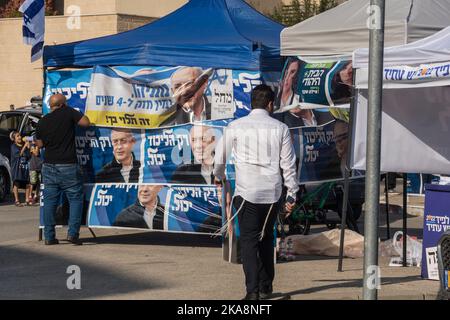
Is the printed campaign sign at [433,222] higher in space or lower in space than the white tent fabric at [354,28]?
lower

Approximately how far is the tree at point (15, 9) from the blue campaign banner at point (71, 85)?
22.3 meters

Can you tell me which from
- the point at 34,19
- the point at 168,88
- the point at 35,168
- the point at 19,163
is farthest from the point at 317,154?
the point at 19,163

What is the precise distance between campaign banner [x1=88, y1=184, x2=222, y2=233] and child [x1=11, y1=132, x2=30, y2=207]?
278 inches

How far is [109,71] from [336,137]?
314 cm

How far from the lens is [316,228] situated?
1627 centimetres

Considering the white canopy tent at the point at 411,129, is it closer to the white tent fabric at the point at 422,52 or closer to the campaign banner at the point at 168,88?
the white tent fabric at the point at 422,52

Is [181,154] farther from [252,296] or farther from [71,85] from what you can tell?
[252,296]

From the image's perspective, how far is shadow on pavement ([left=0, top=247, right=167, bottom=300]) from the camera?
394 inches

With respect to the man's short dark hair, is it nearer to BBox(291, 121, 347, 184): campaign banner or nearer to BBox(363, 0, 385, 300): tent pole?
BBox(363, 0, 385, 300): tent pole

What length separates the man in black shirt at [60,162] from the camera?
1317cm

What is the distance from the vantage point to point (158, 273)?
11.2 m

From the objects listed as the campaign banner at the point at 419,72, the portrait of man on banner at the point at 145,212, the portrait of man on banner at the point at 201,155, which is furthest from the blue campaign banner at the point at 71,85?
the campaign banner at the point at 419,72

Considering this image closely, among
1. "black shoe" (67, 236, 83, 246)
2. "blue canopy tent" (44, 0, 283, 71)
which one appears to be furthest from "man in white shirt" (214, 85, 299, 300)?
"black shoe" (67, 236, 83, 246)

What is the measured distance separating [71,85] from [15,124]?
29.0 ft
